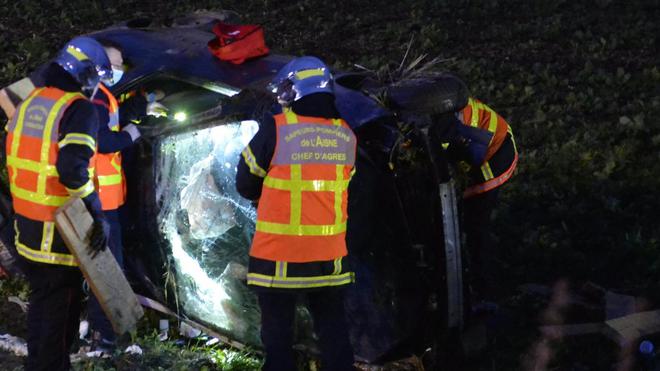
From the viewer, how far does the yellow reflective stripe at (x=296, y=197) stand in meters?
4.12

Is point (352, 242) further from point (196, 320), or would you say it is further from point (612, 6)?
point (612, 6)

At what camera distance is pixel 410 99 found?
4.48 meters

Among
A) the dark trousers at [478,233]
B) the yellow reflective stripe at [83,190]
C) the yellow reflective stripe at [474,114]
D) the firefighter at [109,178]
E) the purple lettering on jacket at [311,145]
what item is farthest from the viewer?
the dark trousers at [478,233]

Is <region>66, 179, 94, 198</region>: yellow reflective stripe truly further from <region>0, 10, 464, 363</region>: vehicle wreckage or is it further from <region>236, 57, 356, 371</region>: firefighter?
<region>236, 57, 356, 371</region>: firefighter

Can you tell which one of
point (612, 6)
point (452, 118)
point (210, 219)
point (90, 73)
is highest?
point (90, 73)

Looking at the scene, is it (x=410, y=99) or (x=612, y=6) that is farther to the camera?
(x=612, y=6)

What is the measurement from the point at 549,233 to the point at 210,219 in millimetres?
2708

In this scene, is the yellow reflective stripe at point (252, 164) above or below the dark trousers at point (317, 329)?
above

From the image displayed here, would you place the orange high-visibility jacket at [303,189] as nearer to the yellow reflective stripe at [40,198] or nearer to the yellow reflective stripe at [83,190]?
the yellow reflective stripe at [83,190]

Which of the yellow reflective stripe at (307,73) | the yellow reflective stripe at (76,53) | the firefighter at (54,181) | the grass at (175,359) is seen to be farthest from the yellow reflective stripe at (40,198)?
the yellow reflective stripe at (307,73)

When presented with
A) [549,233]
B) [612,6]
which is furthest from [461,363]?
[612,6]

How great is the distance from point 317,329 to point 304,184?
0.79 metres

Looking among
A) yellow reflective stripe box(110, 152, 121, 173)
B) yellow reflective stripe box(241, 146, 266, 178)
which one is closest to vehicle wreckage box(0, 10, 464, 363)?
yellow reflective stripe box(110, 152, 121, 173)

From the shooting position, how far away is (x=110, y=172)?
17.0 ft
